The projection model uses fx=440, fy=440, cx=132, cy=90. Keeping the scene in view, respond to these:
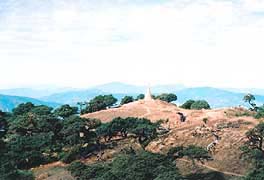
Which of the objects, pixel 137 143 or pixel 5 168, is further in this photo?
pixel 137 143

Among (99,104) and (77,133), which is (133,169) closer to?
(77,133)

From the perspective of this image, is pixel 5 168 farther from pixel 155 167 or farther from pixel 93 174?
pixel 155 167

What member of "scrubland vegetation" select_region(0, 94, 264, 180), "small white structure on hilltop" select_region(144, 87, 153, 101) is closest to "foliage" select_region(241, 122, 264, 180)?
"scrubland vegetation" select_region(0, 94, 264, 180)

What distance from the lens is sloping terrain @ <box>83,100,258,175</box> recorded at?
8230cm

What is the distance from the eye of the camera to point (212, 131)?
321ft

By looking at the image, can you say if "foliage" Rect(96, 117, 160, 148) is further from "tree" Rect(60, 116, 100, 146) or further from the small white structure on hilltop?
the small white structure on hilltop

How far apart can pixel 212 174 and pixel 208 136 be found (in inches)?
758

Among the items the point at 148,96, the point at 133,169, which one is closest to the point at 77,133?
the point at 133,169

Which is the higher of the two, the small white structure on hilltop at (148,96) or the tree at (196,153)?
the small white structure on hilltop at (148,96)

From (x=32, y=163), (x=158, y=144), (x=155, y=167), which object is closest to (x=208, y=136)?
(x=158, y=144)

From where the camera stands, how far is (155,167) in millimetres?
69625

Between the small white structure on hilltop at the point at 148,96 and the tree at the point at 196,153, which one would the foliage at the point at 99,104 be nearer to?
the small white structure on hilltop at the point at 148,96

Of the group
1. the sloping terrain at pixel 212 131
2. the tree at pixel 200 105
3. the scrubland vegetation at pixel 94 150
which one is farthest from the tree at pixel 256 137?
the tree at pixel 200 105

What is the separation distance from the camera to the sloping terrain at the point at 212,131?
270 ft
